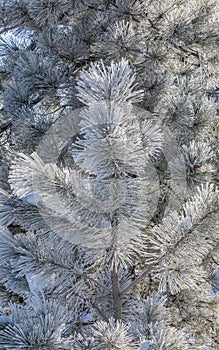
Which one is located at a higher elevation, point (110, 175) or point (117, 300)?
point (110, 175)

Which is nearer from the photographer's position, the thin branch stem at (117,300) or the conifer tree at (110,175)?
the conifer tree at (110,175)

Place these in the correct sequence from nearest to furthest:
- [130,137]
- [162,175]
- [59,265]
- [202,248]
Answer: [130,137]
[202,248]
[59,265]
[162,175]

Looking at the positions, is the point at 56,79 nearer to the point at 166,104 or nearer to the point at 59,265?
the point at 166,104

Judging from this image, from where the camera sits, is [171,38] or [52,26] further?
[52,26]

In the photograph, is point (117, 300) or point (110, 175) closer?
point (110, 175)

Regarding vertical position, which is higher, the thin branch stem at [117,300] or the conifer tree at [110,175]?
the conifer tree at [110,175]

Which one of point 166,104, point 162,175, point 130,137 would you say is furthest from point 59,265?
point 166,104

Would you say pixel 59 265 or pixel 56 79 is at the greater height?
pixel 56 79

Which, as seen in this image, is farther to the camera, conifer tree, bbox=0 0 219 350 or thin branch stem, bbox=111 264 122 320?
thin branch stem, bbox=111 264 122 320
